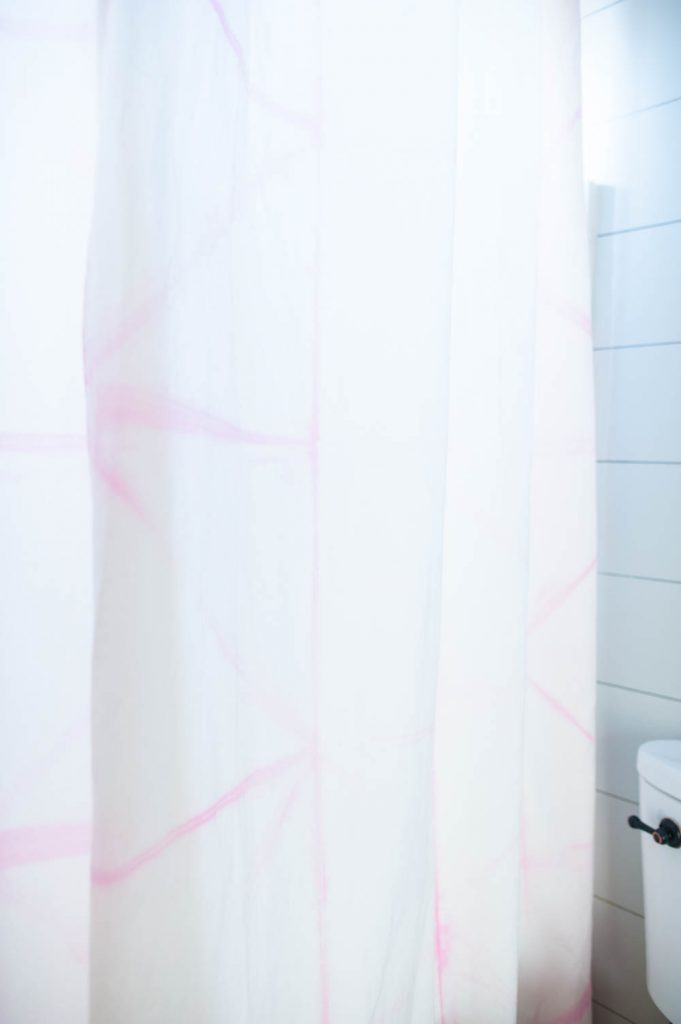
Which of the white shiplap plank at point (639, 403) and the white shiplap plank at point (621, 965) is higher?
the white shiplap plank at point (639, 403)

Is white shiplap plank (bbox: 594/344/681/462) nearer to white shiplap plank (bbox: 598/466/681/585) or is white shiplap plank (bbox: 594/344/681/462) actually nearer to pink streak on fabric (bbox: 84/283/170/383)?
white shiplap plank (bbox: 598/466/681/585)

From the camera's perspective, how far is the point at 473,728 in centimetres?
87

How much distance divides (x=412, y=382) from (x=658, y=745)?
69 centimetres

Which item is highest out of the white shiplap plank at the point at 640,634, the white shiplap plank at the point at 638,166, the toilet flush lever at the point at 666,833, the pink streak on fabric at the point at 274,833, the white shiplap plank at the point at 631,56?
the white shiplap plank at the point at 631,56

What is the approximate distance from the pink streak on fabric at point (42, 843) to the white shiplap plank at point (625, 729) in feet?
2.92

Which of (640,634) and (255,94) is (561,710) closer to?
(640,634)

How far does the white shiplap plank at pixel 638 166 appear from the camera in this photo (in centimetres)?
112

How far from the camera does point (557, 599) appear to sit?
1.02 meters

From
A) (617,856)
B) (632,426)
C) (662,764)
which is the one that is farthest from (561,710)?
(632,426)

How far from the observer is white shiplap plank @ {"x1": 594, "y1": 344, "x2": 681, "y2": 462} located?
113 centimetres

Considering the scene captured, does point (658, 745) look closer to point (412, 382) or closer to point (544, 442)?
point (544, 442)

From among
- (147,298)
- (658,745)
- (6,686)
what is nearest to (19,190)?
(147,298)

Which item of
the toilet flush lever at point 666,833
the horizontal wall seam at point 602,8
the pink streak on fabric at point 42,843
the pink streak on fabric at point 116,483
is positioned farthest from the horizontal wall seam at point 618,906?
the horizontal wall seam at point 602,8

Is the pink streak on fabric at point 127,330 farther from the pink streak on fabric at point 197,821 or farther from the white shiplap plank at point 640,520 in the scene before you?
the white shiplap plank at point 640,520
